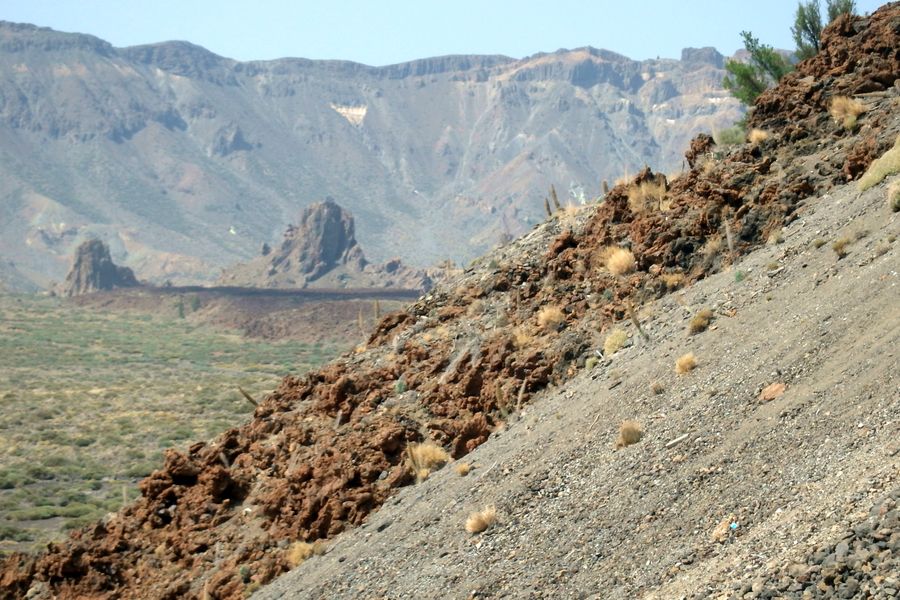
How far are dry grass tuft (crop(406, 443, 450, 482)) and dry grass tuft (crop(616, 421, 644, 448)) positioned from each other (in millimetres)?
4769

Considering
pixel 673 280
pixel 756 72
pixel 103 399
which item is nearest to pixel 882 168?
pixel 673 280

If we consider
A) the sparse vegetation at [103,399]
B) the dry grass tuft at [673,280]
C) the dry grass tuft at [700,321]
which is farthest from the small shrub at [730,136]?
the sparse vegetation at [103,399]

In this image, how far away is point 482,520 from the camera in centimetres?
1648

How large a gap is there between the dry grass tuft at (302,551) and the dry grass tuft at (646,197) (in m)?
8.29

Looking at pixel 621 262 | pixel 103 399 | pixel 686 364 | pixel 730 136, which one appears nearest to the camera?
pixel 686 364

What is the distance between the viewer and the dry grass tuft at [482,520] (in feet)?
54.0

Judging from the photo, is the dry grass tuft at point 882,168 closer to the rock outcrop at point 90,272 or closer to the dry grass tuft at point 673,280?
the dry grass tuft at point 673,280

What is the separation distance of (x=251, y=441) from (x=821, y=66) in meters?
12.5

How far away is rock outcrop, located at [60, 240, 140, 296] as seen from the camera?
631ft

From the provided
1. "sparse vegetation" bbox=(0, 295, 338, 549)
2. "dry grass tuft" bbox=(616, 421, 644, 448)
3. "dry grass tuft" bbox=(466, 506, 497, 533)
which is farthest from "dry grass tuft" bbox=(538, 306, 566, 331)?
"sparse vegetation" bbox=(0, 295, 338, 549)

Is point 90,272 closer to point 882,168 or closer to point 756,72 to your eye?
point 756,72

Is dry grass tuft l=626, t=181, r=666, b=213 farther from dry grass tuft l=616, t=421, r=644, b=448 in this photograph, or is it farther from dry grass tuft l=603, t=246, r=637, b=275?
dry grass tuft l=616, t=421, r=644, b=448

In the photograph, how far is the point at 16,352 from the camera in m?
110

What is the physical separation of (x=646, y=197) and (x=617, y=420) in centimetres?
733
